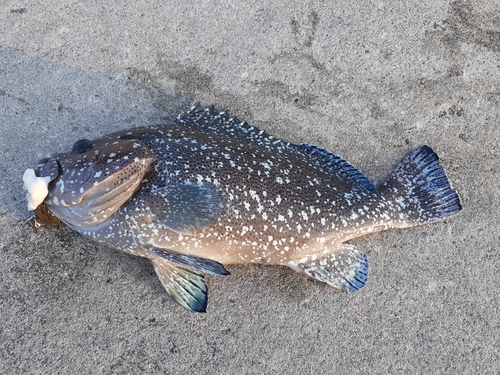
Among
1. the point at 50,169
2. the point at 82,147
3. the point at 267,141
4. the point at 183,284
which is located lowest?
the point at 183,284

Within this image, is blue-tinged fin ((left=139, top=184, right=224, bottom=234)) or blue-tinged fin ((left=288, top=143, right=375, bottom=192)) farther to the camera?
blue-tinged fin ((left=288, top=143, right=375, bottom=192))

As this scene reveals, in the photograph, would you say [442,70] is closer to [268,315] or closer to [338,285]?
[338,285]

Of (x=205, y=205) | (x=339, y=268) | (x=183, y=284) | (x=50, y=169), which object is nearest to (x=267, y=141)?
(x=205, y=205)

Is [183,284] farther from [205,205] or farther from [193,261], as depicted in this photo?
[205,205]

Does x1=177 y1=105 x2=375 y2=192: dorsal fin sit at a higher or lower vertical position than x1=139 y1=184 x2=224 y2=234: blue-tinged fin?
higher

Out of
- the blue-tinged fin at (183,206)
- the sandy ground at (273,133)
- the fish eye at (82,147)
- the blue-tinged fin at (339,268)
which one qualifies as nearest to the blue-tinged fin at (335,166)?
the sandy ground at (273,133)

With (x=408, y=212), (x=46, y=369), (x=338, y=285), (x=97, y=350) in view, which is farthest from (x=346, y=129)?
(x=46, y=369)

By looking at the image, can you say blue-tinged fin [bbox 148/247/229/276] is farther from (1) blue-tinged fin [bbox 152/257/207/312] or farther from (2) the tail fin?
(2) the tail fin

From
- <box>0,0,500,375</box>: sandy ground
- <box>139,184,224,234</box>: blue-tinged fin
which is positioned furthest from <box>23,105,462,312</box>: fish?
<box>0,0,500,375</box>: sandy ground
